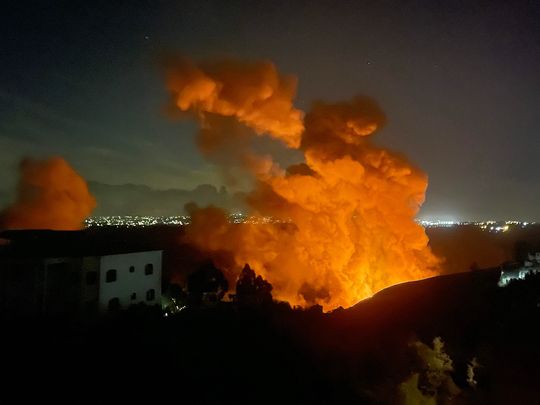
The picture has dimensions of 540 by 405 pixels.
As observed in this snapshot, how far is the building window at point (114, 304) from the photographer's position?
1107 inches

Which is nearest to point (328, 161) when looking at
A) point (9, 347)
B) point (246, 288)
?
point (246, 288)

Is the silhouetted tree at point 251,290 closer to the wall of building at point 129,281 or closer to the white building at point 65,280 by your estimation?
the wall of building at point 129,281

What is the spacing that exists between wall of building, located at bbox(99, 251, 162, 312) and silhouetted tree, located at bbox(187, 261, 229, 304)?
2920 millimetres

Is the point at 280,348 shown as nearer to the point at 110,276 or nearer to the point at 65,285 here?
the point at 110,276

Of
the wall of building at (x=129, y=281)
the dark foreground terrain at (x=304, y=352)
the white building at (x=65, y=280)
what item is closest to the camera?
the dark foreground terrain at (x=304, y=352)

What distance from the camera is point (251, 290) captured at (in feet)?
112

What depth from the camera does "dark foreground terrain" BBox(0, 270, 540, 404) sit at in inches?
756

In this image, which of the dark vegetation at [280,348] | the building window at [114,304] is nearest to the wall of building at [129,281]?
the building window at [114,304]

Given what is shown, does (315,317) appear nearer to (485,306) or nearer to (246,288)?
(246,288)

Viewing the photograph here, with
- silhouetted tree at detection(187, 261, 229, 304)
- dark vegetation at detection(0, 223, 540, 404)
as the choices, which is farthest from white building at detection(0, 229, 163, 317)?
silhouetted tree at detection(187, 261, 229, 304)

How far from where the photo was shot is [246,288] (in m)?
34.2

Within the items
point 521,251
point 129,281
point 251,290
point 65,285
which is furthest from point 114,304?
point 521,251

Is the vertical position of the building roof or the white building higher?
the building roof

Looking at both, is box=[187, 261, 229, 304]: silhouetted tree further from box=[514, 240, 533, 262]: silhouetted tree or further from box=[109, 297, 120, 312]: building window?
box=[514, 240, 533, 262]: silhouetted tree
